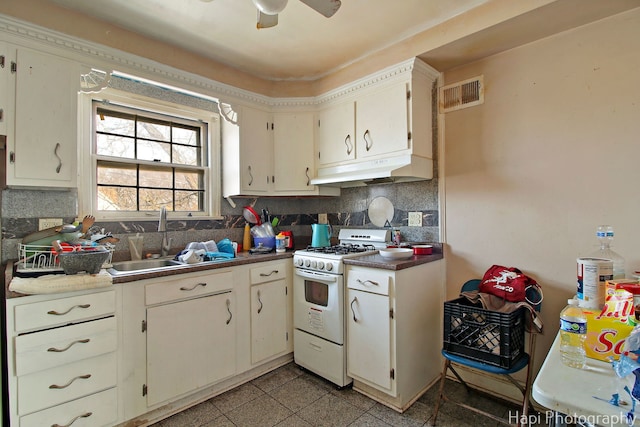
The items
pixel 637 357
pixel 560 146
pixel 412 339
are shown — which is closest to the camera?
pixel 637 357

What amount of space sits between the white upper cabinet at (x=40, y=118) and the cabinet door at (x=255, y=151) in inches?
47.9

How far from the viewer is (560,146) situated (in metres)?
1.98

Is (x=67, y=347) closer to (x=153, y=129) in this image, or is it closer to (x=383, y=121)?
(x=153, y=129)

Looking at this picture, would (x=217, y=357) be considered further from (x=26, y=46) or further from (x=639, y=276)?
(x=639, y=276)

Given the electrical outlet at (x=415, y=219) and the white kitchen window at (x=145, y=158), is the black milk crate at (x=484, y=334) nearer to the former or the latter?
the electrical outlet at (x=415, y=219)

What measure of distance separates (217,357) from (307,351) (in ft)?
2.28

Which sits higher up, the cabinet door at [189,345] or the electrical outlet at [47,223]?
the electrical outlet at [47,223]

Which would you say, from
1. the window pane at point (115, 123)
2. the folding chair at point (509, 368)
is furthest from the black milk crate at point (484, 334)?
the window pane at point (115, 123)

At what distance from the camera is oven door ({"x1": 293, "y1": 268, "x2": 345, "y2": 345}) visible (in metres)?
2.27

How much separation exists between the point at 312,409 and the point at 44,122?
244 cm

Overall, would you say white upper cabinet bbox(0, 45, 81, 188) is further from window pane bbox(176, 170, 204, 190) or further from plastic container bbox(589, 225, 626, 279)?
plastic container bbox(589, 225, 626, 279)

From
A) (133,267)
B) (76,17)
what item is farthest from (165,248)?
(76,17)

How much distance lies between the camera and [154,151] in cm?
266

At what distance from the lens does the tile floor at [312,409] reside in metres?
1.92
